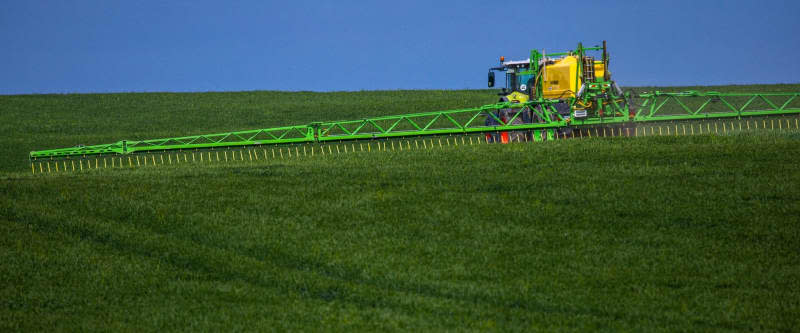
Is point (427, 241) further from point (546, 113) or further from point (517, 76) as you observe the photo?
point (517, 76)

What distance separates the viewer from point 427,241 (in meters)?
13.7

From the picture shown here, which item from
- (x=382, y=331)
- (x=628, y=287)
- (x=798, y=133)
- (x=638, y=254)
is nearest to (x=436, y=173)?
(x=638, y=254)

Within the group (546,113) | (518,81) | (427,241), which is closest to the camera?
(427,241)

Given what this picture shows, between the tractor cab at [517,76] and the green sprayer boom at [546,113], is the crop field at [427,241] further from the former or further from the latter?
the tractor cab at [517,76]

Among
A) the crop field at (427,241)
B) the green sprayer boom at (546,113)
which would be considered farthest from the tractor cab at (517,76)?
the crop field at (427,241)

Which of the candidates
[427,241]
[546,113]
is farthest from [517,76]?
[427,241]

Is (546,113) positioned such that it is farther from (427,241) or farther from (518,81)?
(427,241)

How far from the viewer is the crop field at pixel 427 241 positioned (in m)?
10.7

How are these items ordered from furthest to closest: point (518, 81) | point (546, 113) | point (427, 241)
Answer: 1. point (518, 81)
2. point (546, 113)
3. point (427, 241)

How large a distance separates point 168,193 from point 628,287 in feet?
33.3

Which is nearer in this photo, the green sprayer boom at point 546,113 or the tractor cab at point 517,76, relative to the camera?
the green sprayer boom at point 546,113

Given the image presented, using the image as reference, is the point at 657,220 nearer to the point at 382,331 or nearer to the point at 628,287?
the point at 628,287

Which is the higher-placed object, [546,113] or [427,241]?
[546,113]

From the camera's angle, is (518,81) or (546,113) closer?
(546,113)
